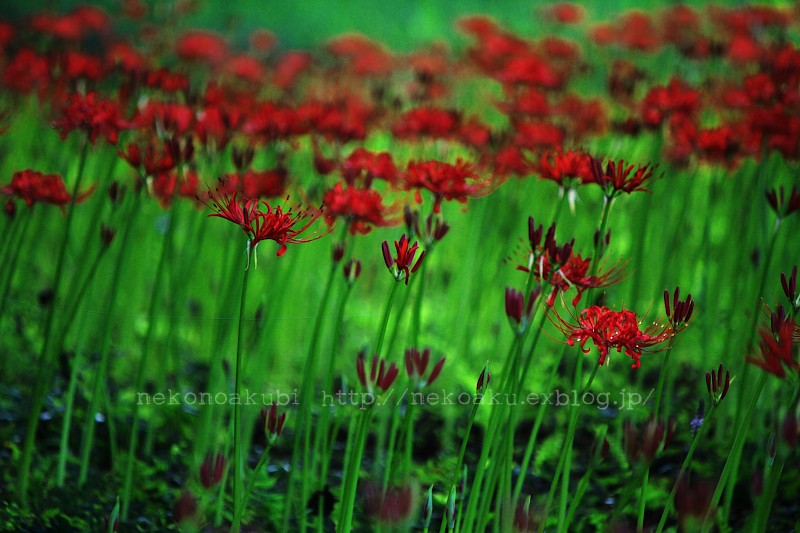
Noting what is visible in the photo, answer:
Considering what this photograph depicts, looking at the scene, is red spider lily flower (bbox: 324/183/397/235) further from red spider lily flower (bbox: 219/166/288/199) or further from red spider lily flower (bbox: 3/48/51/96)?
red spider lily flower (bbox: 3/48/51/96)

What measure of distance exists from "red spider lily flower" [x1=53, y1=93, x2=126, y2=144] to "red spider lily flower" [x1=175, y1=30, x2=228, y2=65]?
47.3 inches

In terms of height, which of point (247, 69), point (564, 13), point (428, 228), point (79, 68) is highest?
point (564, 13)

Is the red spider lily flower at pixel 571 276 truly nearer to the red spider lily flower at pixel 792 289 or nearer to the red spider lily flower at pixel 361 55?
the red spider lily flower at pixel 792 289

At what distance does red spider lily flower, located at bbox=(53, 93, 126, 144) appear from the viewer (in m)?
1.27

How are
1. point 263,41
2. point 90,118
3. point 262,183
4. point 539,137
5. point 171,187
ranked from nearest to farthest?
point 90,118, point 262,183, point 171,187, point 539,137, point 263,41

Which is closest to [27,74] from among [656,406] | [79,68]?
[79,68]

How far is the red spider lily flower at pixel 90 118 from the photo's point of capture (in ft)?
4.17

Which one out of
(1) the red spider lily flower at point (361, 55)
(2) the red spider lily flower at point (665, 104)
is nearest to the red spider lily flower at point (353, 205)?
(2) the red spider lily flower at point (665, 104)

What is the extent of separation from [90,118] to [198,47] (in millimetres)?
1280

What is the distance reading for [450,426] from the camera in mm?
1658

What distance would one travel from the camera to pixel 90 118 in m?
1.27

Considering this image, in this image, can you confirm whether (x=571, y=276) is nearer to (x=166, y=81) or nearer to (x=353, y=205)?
(x=353, y=205)

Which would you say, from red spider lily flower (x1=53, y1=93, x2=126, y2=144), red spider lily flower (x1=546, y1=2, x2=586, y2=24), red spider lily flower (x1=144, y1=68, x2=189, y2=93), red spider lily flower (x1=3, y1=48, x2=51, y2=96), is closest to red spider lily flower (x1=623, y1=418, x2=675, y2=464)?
red spider lily flower (x1=53, y1=93, x2=126, y2=144)

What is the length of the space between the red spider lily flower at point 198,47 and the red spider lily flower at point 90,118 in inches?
47.3
